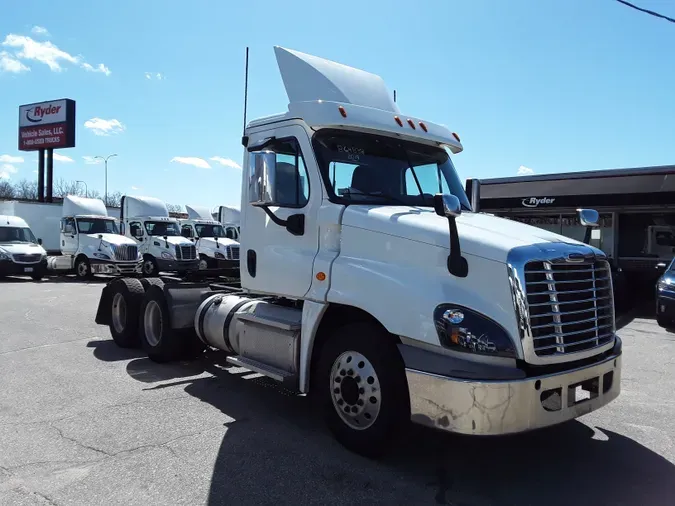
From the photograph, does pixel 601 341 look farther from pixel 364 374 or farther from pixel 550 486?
pixel 364 374

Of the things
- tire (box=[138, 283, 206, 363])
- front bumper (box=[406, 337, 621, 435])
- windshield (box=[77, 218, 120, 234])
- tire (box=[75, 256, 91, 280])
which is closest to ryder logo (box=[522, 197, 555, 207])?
tire (box=[138, 283, 206, 363])

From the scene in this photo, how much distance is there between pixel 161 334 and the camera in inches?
286

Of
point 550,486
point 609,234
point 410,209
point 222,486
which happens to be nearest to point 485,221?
point 410,209

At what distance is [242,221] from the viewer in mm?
5863

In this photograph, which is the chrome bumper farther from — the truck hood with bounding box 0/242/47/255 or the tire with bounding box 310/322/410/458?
the truck hood with bounding box 0/242/47/255

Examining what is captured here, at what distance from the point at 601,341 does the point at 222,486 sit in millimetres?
3012

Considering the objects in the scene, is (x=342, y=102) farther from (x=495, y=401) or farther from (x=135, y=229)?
(x=135, y=229)

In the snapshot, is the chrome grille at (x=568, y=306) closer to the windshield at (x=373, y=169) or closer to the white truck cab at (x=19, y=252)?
the windshield at (x=373, y=169)

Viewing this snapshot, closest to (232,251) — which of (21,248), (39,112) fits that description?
(21,248)

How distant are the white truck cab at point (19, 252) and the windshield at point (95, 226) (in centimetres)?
173

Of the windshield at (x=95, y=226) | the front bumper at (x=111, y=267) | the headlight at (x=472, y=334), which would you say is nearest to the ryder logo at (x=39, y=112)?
the windshield at (x=95, y=226)

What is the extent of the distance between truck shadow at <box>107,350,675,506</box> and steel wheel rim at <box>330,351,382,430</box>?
0.32m

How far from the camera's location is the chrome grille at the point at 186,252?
22438 mm

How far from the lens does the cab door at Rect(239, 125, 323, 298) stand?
4902 millimetres
